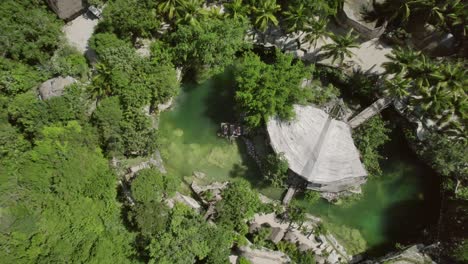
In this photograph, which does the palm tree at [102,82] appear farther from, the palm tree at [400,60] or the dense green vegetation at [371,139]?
the palm tree at [400,60]

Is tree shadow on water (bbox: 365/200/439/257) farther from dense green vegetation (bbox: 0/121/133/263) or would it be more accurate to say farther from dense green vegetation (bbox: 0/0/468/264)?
dense green vegetation (bbox: 0/121/133/263)

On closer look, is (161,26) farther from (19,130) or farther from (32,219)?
(32,219)

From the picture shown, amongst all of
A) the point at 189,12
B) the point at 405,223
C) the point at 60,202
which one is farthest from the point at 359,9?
the point at 60,202


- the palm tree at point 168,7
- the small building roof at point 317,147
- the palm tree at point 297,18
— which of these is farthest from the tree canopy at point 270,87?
the palm tree at point 168,7

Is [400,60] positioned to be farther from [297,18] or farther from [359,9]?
[297,18]

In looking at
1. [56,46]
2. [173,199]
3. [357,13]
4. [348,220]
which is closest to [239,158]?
[173,199]

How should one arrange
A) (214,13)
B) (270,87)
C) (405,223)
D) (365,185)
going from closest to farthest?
1. (270,87)
2. (214,13)
3. (405,223)
4. (365,185)

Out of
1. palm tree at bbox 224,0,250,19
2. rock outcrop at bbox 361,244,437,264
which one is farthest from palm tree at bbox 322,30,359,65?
rock outcrop at bbox 361,244,437,264
